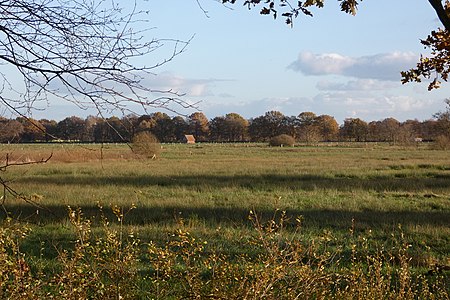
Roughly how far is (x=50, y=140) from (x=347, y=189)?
19894mm

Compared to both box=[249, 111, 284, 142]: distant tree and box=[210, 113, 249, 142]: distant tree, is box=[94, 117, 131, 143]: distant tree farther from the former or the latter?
box=[249, 111, 284, 142]: distant tree

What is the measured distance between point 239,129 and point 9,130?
416 feet

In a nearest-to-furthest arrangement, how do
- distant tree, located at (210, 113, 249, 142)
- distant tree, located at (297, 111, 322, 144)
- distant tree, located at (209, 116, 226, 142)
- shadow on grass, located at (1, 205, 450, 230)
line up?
shadow on grass, located at (1, 205, 450, 230)
distant tree, located at (209, 116, 226, 142)
distant tree, located at (297, 111, 322, 144)
distant tree, located at (210, 113, 249, 142)

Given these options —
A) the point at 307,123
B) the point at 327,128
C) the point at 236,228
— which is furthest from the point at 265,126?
the point at 236,228

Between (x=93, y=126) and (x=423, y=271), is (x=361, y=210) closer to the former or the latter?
(x=423, y=271)

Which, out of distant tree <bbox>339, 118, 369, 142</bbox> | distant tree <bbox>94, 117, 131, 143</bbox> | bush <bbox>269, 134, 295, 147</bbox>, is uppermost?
distant tree <bbox>339, 118, 369, 142</bbox>

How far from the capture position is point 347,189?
22109 millimetres

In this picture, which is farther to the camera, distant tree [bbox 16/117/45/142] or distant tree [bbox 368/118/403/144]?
distant tree [bbox 368/118/403/144]

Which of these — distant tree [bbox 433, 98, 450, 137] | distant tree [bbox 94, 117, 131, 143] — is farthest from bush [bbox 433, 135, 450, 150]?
distant tree [bbox 94, 117, 131, 143]

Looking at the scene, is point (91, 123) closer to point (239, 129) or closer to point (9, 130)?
point (9, 130)

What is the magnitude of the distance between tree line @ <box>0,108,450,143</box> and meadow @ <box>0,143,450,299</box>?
0.40 ft

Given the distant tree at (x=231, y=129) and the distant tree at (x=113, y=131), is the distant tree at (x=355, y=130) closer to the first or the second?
the distant tree at (x=231, y=129)

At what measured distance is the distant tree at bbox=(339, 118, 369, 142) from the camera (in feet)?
429

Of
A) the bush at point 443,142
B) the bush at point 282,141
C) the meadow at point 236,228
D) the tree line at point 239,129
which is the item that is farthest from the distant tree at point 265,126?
the meadow at point 236,228
